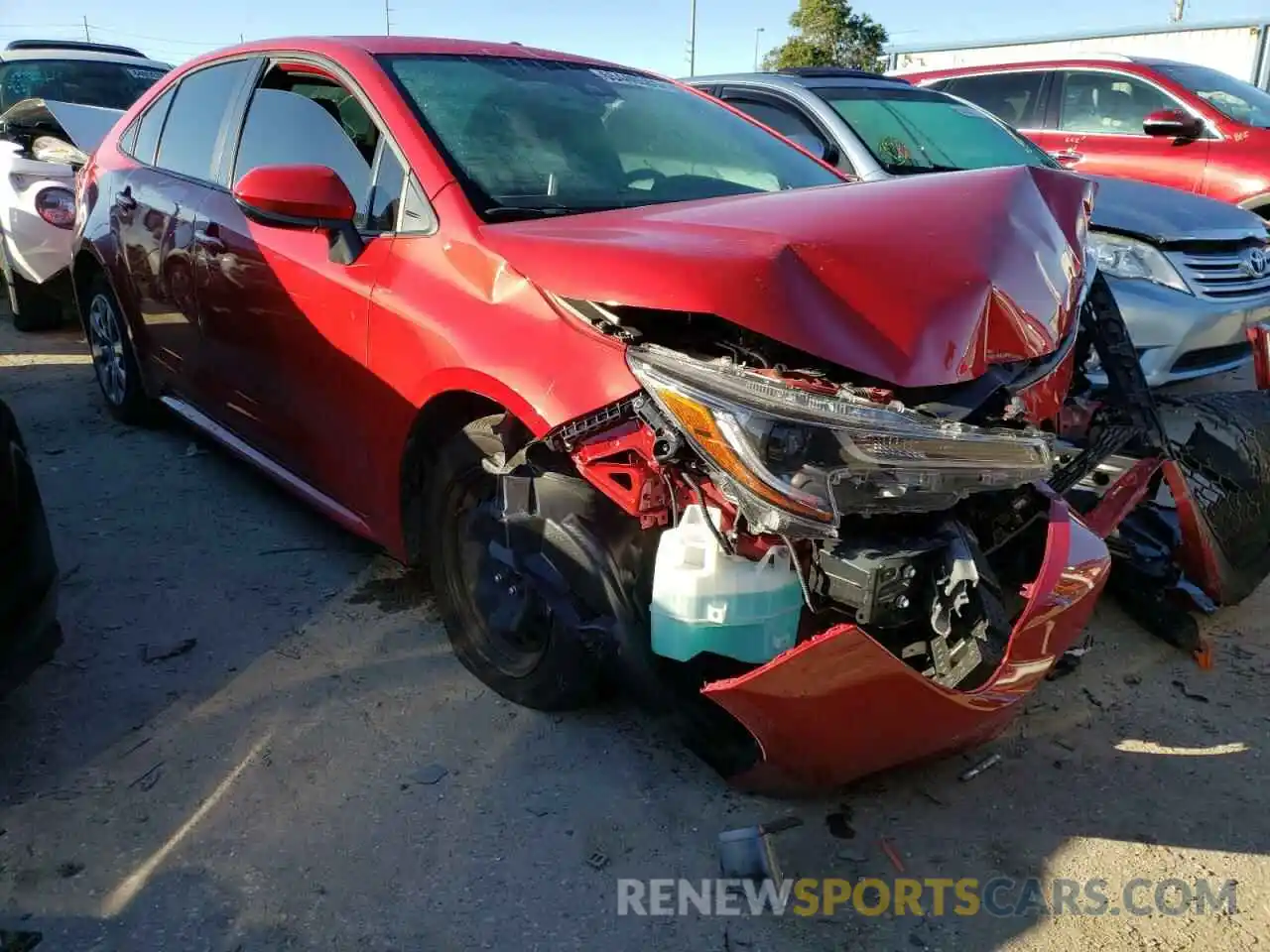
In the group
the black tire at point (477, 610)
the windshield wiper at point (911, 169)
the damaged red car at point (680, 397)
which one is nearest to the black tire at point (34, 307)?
the damaged red car at point (680, 397)

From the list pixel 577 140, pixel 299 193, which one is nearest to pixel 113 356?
pixel 299 193

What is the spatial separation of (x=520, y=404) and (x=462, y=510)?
21.1 inches

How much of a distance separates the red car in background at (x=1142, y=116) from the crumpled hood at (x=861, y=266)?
524 centimetres

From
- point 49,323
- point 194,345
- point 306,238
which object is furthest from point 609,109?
point 49,323

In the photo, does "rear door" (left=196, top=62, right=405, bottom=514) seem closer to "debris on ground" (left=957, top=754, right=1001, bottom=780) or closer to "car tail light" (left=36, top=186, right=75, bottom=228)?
"debris on ground" (left=957, top=754, right=1001, bottom=780)

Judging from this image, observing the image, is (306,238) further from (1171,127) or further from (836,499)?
(1171,127)

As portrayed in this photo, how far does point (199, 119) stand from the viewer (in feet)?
12.6

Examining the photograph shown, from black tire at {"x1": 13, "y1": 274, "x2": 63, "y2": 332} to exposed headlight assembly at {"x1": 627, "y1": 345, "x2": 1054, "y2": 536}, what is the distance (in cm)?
632

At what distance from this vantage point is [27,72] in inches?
303

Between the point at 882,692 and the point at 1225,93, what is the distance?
25.1 ft

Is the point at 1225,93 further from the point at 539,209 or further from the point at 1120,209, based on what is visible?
the point at 539,209

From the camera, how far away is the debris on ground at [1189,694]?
276cm

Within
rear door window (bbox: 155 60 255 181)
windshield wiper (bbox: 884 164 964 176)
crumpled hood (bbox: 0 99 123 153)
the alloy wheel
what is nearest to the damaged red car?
rear door window (bbox: 155 60 255 181)

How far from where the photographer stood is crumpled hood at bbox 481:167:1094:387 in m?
1.90
